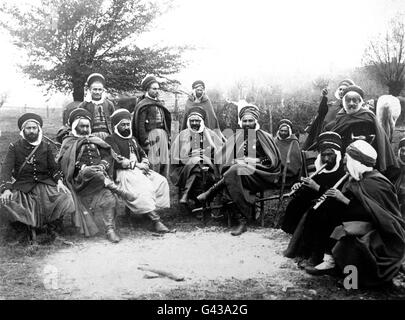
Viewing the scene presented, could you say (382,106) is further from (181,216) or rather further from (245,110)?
(181,216)

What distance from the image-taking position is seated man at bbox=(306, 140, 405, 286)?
4059 mm

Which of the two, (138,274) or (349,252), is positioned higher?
(349,252)

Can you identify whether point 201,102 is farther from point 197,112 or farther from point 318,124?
point 318,124

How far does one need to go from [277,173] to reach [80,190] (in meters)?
2.88

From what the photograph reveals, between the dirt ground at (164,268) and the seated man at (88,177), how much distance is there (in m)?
0.26

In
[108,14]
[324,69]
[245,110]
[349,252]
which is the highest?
[108,14]

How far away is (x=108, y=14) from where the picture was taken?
865 cm

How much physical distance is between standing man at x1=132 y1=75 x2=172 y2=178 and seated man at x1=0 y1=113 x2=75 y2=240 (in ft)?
6.12

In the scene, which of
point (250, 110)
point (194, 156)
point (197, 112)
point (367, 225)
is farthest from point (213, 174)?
point (367, 225)

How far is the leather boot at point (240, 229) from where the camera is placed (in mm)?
6146

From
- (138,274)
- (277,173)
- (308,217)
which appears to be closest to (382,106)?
(277,173)

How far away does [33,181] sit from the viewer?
19.1 ft

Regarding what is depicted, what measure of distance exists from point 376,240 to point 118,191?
3.51m

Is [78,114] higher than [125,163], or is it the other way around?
[78,114]
